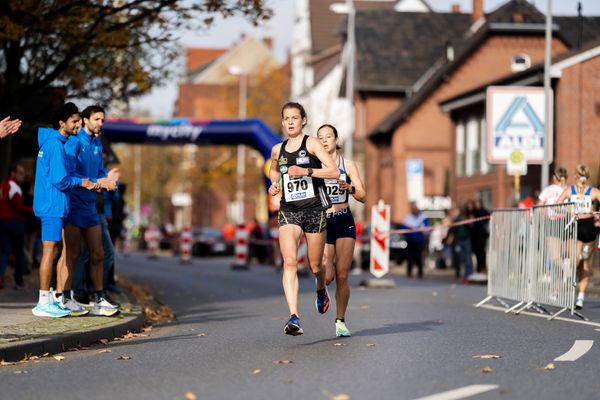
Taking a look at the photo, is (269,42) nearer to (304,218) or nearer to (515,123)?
(515,123)

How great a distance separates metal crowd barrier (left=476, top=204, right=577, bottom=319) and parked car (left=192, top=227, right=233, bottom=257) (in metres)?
41.6

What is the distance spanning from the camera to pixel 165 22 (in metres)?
22.1

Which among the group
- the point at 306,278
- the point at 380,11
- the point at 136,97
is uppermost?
the point at 380,11

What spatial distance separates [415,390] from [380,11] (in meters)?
62.0

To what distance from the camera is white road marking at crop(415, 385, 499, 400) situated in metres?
7.90

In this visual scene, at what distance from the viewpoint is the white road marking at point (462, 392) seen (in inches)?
311

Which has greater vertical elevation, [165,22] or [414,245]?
[165,22]

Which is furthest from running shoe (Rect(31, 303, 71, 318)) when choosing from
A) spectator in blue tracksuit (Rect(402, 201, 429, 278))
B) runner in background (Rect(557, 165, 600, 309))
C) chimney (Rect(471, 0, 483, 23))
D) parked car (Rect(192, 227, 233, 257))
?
chimney (Rect(471, 0, 483, 23))

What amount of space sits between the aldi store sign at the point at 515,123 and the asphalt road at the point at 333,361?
1107cm

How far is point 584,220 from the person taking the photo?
1742 centimetres

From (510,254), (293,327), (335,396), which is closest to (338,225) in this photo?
(293,327)

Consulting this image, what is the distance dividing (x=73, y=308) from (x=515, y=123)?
1555 cm

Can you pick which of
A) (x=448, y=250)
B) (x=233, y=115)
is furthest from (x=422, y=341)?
(x=233, y=115)

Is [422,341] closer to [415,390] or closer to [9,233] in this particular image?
[415,390]
